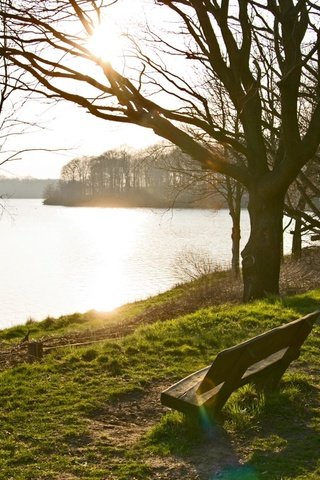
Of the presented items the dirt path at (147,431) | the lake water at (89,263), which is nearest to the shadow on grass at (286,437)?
the dirt path at (147,431)

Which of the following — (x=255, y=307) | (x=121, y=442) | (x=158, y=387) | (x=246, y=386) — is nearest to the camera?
(x=121, y=442)

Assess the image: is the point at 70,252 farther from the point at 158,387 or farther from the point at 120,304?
the point at 158,387

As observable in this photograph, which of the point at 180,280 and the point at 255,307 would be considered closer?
the point at 255,307

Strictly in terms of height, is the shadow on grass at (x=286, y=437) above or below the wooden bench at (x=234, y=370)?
below

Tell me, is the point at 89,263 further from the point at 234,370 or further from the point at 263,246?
the point at 234,370

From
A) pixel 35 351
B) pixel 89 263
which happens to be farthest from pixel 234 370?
pixel 89 263

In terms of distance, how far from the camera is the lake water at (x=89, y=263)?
24.2 m

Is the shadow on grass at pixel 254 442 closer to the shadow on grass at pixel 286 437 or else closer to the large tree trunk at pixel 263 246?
the shadow on grass at pixel 286 437

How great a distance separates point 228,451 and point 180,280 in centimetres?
2127

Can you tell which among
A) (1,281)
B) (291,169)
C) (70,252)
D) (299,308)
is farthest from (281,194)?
(70,252)

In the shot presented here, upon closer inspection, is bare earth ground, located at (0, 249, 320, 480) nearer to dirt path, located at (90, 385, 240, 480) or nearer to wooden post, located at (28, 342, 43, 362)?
dirt path, located at (90, 385, 240, 480)

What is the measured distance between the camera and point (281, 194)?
36.0ft

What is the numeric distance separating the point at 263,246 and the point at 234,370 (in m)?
6.78

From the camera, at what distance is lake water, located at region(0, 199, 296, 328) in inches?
951
